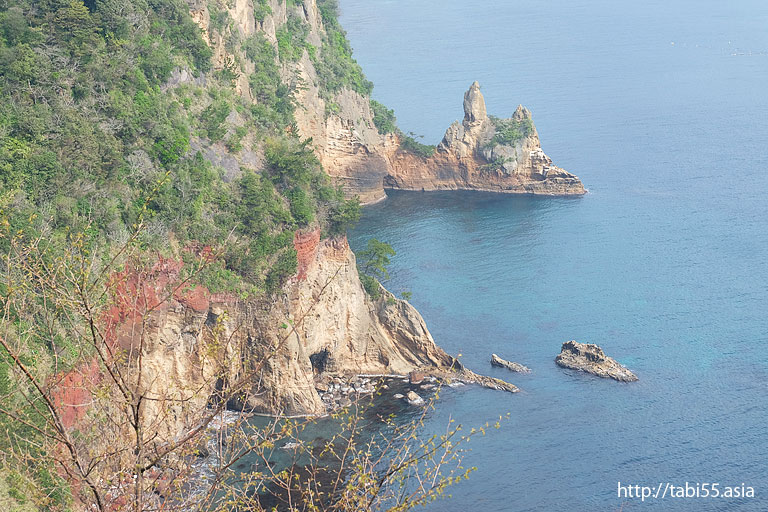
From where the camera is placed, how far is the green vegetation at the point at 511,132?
106m

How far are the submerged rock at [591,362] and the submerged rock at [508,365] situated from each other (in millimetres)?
2512

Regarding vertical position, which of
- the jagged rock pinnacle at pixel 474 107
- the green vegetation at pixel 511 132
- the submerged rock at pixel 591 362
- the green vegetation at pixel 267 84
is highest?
the green vegetation at pixel 267 84

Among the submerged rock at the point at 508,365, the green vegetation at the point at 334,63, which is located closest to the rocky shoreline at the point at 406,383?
the submerged rock at the point at 508,365

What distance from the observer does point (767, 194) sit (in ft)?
331

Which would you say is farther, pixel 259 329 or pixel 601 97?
pixel 601 97

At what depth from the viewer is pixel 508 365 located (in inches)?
2581

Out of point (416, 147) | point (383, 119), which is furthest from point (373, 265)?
point (383, 119)

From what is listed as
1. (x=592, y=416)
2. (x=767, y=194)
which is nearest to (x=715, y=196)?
(x=767, y=194)

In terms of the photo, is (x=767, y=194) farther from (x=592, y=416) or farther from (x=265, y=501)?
(x=265, y=501)

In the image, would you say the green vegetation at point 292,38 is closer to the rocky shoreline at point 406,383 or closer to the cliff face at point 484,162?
the cliff face at point 484,162

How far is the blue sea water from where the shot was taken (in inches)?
2147

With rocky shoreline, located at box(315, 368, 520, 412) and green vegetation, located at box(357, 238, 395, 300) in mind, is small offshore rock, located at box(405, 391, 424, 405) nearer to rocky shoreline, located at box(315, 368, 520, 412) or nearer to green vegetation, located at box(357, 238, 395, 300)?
rocky shoreline, located at box(315, 368, 520, 412)

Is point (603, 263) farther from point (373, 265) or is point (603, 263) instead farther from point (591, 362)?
point (373, 265)

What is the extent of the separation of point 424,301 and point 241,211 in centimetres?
2426
